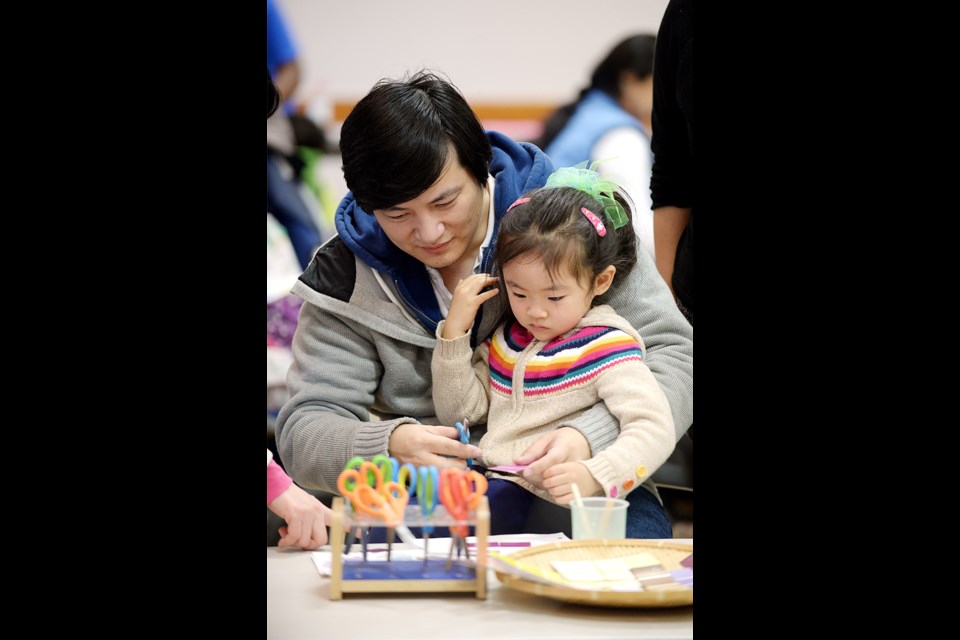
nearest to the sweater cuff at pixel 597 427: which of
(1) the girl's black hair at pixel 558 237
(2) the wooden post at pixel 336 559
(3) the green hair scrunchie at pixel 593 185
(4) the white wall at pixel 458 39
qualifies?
(1) the girl's black hair at pixel 558 237

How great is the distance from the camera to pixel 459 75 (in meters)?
1.89

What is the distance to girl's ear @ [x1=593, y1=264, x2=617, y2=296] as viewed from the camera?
1969mm

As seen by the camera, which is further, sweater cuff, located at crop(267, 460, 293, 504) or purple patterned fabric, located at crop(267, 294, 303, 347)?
purple patterned fabric, located at crop(267, 294, 303, 347)

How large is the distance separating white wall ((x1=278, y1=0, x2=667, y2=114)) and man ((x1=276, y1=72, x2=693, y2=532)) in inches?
1.8

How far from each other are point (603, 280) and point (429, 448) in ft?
1.35

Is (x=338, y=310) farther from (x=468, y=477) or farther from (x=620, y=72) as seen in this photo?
(x=620, y=72)

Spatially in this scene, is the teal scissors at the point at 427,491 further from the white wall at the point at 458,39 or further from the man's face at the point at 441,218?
the white wall at the point at 458,39

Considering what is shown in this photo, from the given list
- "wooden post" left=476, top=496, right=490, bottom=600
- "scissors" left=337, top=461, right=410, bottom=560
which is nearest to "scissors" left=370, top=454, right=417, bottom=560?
"scissors" left=337, top=461, right=410, bottom=560

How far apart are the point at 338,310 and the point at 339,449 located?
0.25 metres

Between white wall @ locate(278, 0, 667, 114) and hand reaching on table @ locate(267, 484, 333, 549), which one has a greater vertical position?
white wall @ locate(278, 0, 667, 114)

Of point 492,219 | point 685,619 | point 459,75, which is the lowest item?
point 685,619

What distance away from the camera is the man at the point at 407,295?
189 cm

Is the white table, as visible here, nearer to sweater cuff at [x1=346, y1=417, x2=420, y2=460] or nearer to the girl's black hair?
sweater cuff at [x1=346, y1=417, x2=420, y2=460]
